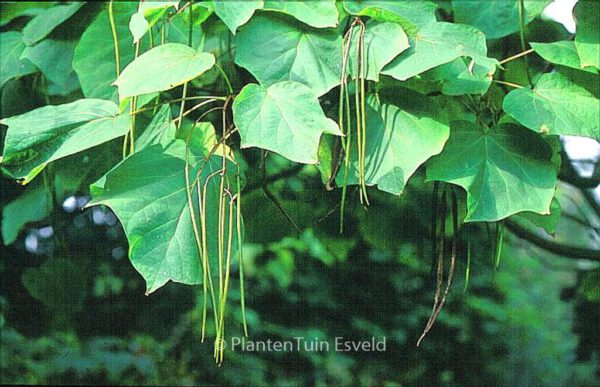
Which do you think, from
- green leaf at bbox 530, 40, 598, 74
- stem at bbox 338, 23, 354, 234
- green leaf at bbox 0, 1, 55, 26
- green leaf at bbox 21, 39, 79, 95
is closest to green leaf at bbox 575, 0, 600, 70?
green leaf at bbox 530, 40, 598, 74

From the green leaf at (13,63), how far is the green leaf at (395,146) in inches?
17.4

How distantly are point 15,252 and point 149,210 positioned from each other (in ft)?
3.35

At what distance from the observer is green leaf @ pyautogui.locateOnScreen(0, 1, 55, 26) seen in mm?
1074

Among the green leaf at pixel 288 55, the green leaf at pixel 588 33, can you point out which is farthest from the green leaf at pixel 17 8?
the green leaf at pixel 588 33

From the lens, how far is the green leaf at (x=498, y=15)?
0.84 m

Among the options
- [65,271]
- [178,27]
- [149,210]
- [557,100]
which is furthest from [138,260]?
[65,271]

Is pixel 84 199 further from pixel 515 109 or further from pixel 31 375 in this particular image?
pixel 31 375

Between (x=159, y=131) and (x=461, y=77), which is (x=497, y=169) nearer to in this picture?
(x=461, y=77)

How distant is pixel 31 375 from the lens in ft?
6.15

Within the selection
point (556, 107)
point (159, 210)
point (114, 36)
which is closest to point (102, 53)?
point (114, 36)

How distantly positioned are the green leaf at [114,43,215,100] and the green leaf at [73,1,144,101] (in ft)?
0.46

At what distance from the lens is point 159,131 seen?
733 millimetres

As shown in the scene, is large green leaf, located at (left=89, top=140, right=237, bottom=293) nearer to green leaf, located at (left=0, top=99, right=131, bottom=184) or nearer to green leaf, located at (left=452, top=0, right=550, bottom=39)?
green leaf, located at (left=0, top=99, right=131, bottom=184)

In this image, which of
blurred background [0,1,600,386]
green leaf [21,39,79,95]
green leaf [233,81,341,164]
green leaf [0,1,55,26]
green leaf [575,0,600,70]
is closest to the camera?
green leaf [233,81,341,164]
